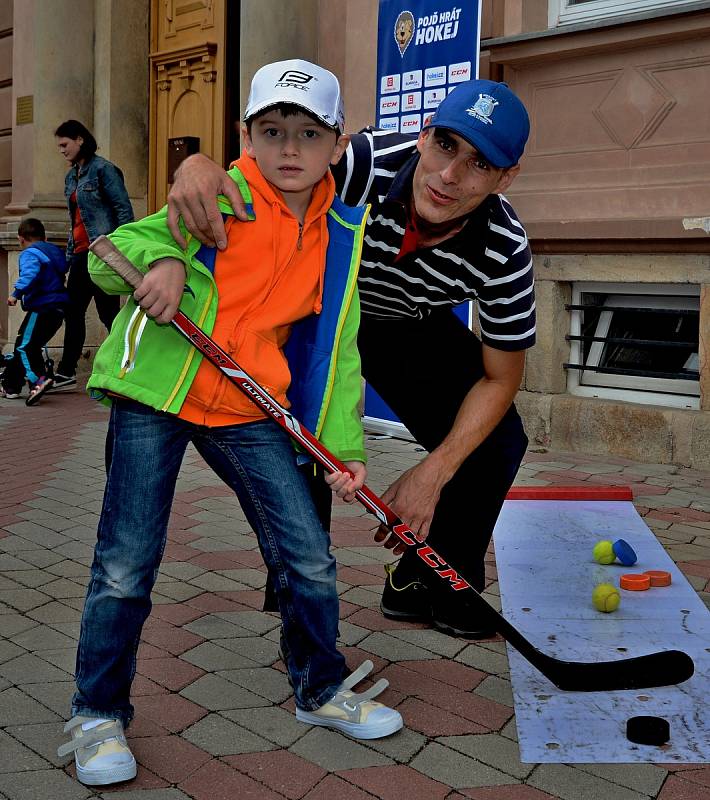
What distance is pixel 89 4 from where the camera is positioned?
9.66 meters

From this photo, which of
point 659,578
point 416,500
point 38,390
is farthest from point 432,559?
point 38,390

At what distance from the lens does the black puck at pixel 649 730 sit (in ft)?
8.06

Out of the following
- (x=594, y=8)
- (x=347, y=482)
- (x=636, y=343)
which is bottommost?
(x=347, y=482)

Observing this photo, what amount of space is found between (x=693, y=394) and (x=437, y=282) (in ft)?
10.9

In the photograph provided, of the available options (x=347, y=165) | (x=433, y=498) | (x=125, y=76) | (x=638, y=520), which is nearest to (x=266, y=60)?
(x=125, y=76)

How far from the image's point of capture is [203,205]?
2.28 metres

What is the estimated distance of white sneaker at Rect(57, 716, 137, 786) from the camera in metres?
2.27

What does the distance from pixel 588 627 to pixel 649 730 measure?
793 mm

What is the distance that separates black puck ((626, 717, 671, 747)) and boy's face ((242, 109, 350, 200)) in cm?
141

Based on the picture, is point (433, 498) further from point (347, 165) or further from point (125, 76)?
point (125, 76)

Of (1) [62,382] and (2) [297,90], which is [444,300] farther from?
(1) [62,382]

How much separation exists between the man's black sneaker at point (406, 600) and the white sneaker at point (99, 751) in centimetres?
114

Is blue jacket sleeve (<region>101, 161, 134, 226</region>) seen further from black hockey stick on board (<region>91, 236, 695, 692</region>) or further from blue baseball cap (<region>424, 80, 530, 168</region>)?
black hockey stick on board (<region>91, 236, 695, 692</region>)

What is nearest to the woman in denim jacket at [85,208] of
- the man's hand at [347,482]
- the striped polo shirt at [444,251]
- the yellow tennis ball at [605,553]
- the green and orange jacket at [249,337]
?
the yellow tennis ball at [605,553]
